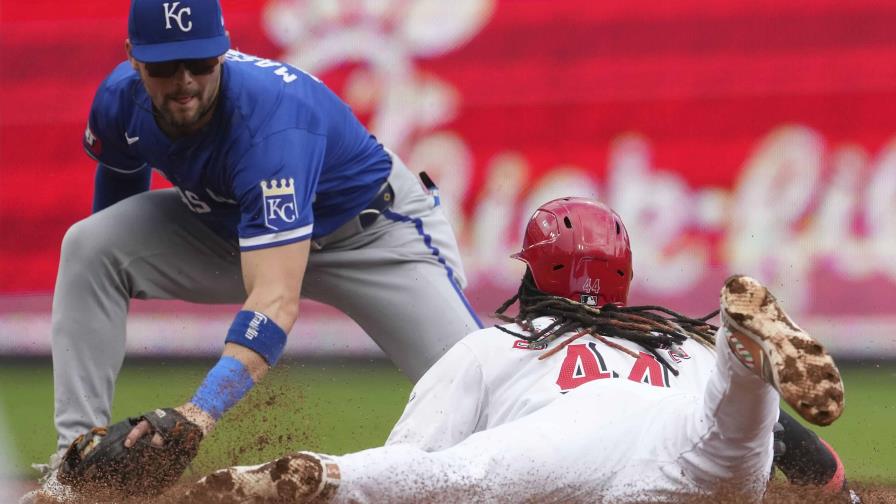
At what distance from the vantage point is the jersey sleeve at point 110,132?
438 centimetres

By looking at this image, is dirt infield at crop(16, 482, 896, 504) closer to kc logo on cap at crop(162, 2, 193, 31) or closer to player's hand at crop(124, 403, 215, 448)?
player's hand at crop(124, 403, 215, 448)

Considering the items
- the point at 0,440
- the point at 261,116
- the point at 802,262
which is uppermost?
the point at 261,116

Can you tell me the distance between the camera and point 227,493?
8.73 feet

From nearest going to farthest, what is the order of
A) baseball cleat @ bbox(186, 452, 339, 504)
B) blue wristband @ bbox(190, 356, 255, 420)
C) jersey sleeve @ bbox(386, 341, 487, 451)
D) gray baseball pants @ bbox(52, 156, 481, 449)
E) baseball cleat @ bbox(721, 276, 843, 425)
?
1. baseball cleat @ bbox(721, 276, 843, 425)
2. baseball cleat @ bbox(186, 452, 339, 504)
3. jersey sleeve @ bbox(386, 341, 487, 451)
4. blue wristband @ bbox(190, 356, 255, 420)
5. gray baseball pants @ bbox(52, 156, 481, 449)

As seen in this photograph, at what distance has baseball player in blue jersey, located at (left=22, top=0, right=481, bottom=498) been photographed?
12.8ft

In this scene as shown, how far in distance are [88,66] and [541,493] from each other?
600cm

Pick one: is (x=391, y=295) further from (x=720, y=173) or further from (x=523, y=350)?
(x=720, y=173)

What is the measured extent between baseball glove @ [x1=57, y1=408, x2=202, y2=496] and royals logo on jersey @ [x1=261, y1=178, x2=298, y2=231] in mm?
755

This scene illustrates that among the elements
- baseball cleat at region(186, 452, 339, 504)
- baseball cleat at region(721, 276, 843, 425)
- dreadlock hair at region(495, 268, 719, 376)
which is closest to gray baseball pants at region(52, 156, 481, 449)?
dreadlock hair at region(495, 268, 719, 376)

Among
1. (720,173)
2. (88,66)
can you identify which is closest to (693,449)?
(720,173)

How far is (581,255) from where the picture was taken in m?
3.51

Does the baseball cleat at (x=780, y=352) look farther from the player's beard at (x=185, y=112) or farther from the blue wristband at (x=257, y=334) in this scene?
the player's beard at (x=185, y=112)

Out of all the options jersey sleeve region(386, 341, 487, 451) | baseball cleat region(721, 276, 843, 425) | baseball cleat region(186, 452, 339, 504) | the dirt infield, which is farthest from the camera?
jersey sleeve region(386, 341, 487, 451)

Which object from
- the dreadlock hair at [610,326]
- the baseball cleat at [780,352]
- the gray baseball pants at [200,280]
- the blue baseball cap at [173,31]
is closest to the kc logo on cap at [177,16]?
the blue baseball cap at [173,31]
